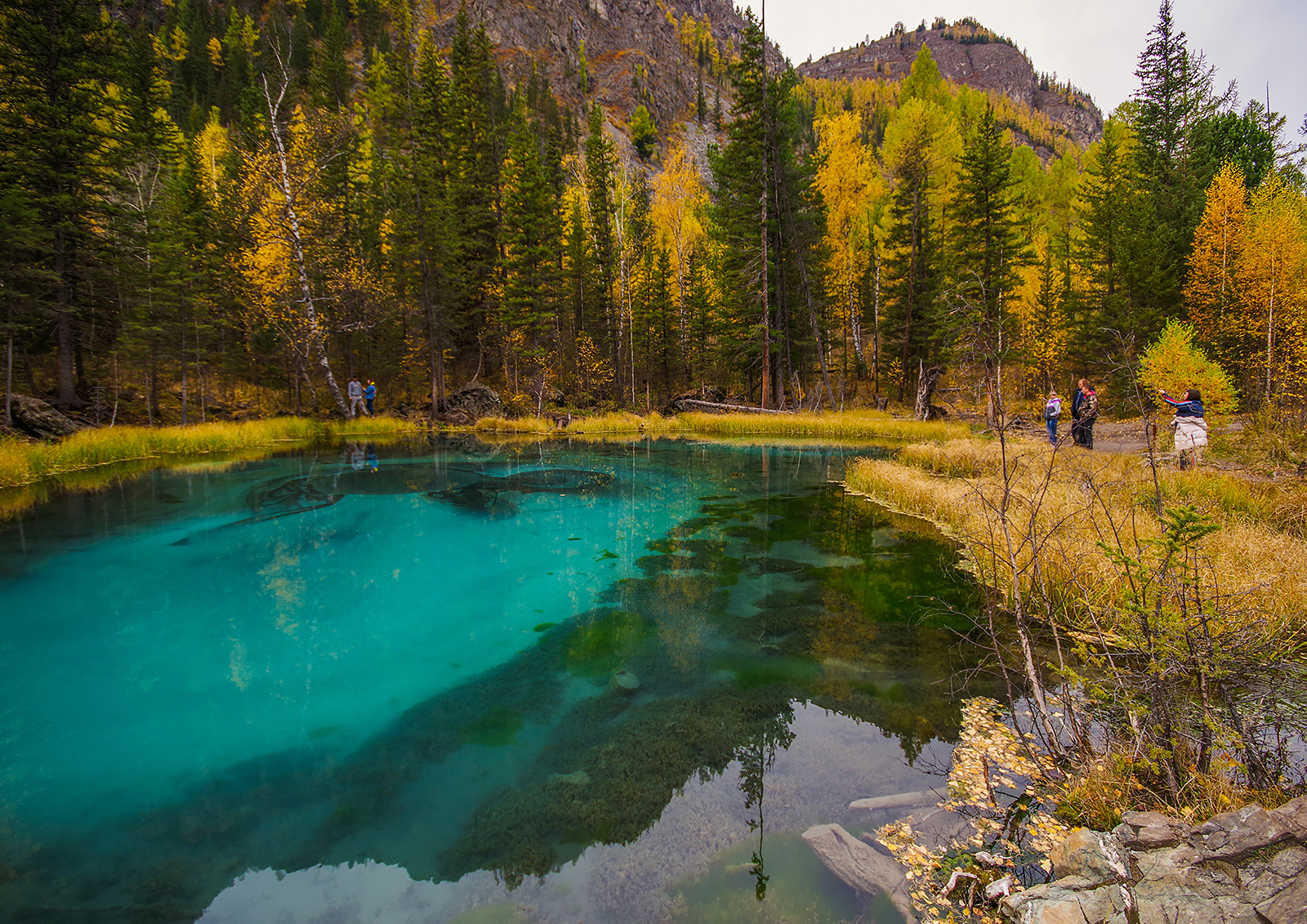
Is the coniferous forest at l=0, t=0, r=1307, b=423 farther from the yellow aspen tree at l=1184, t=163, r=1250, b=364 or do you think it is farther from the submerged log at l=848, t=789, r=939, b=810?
the submerged log at l=848, t=789, r=939, b=810

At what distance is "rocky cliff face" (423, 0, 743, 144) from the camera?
79062 mm

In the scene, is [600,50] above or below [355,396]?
above

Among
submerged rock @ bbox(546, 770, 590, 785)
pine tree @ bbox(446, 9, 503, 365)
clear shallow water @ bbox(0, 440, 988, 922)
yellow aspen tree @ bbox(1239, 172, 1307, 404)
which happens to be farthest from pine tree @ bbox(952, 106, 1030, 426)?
pine tree @ bbox(446, 9, 503, 365)

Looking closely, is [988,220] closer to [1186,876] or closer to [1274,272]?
[1274,272]

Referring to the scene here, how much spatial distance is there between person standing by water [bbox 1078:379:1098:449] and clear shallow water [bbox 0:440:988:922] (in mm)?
7850

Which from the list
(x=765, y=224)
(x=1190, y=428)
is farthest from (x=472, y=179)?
(x=1190, y=428)

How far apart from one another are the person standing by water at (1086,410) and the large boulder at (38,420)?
3039 cm

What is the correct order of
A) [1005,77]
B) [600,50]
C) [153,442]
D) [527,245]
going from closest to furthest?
1. [153,442]
2. [527,245]
3. [600,50]
4. [1005,77]

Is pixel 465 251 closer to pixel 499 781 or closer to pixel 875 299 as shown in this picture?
pixel 875 299

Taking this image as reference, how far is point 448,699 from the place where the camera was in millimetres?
5172

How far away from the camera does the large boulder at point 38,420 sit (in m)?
16.7

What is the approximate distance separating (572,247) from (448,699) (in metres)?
32.5

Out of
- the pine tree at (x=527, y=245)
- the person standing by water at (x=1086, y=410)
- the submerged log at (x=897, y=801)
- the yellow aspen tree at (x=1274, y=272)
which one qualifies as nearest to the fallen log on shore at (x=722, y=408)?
the pine tree at (x=527, y=245)

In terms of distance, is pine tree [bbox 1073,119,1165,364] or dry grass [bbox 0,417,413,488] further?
pine tree [bbox 1073,119,1165,364]
